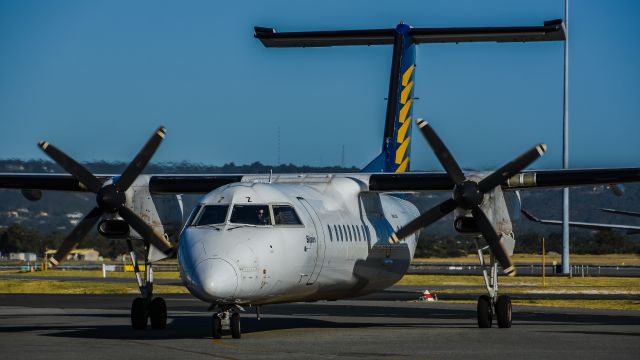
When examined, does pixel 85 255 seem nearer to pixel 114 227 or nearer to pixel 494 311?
pixel 114 227

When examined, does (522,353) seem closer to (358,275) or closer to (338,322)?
(358,275)

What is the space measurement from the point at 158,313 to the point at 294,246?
4.64 meters

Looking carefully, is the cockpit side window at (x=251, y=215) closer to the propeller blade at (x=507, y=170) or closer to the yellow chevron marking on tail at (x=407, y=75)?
the propeller blade at (x=507, y=170)

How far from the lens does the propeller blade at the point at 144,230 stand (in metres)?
23.1

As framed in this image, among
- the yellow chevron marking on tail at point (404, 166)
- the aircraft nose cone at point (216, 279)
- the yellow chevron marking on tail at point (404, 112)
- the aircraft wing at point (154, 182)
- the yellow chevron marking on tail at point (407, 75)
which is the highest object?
the yellow chevron marking on tail at point (407, 75)

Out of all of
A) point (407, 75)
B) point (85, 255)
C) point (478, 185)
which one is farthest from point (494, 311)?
point (85, 255)

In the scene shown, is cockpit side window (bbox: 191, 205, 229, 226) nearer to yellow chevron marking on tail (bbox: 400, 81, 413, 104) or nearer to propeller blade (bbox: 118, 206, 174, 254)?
propeller blade (bbox: 118, 206, 174, 254)

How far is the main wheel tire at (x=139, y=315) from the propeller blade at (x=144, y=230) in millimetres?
1237

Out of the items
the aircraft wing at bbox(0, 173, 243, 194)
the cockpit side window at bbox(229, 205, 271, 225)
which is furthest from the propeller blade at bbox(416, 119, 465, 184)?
the cockpit side window at bbox(229, 205, 271, 225)

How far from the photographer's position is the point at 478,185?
22906mm

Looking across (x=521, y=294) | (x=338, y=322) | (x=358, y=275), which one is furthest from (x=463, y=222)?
(x=521, y=294)

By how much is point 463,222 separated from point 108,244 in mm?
106487

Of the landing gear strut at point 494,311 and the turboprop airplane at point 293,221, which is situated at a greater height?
the turboprop airplane at point 293,221

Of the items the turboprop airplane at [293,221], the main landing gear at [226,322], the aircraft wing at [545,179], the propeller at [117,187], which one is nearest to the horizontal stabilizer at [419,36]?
the turboprop airplane at [293,221]
